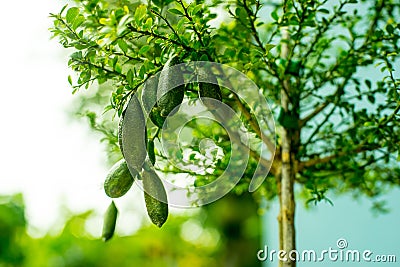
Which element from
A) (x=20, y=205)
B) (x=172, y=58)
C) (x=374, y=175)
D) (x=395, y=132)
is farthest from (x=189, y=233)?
(x=172, y=58)

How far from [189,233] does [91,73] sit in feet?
9.08

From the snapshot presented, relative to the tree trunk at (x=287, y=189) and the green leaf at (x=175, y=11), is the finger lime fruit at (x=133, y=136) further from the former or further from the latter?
the tree trunk at (x=287, y=189)

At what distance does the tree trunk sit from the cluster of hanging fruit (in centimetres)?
24

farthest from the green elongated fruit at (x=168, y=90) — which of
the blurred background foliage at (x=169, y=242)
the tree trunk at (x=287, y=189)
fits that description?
the blurred background foliage at (x=169, y=242)

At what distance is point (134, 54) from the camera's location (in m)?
0.56

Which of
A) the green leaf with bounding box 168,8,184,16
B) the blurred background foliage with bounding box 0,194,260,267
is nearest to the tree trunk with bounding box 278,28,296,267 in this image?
the green leaf with bounding box 168,8,184,16

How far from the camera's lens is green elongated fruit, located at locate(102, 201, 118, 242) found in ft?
1.87

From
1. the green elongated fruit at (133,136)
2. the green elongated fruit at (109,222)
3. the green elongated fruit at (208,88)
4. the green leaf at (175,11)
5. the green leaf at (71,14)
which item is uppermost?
the green leaf at (175,11)

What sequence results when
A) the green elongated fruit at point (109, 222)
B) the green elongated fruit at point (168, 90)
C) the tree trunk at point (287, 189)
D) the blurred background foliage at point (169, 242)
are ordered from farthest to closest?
the blurred background foliage at point (169, 242)
the tree trunk at point (287, 189)
the green elongated fruit at point (109, 222)
the green elongated fruit at point (168, 90)

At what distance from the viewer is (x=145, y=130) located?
0.48m

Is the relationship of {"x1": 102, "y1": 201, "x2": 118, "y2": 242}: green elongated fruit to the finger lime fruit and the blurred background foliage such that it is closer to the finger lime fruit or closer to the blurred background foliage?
the finger lime fruit

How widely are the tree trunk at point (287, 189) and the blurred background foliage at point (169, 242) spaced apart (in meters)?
2.10

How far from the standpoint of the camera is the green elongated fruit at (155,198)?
1.56 feet

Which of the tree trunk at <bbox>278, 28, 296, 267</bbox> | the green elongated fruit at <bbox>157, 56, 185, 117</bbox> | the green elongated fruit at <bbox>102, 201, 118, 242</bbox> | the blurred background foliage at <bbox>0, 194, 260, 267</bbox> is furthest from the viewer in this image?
Answer: the blurred background foliage at <bbox>0, 194, 260, 267</bbox>
